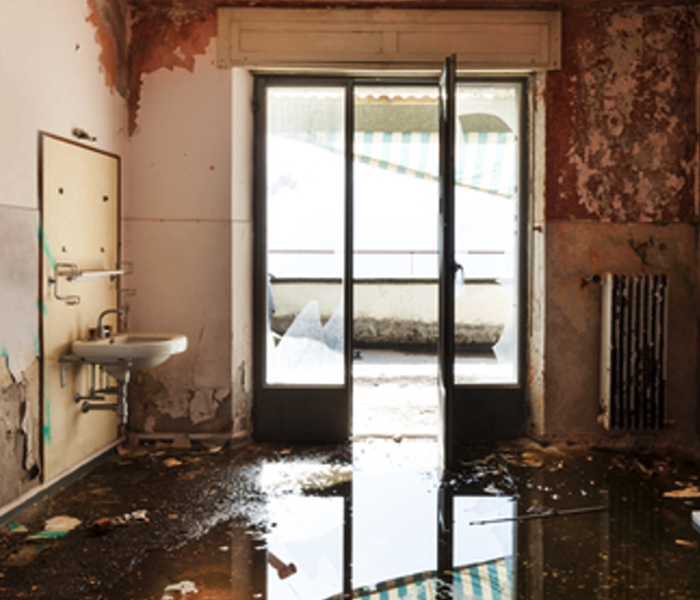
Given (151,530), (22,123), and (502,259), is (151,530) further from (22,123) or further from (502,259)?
(502,259)

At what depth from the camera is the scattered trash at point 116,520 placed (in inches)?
108

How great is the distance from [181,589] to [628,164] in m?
3.23

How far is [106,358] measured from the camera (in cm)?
323

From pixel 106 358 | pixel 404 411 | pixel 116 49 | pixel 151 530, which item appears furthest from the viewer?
pixel 404 411

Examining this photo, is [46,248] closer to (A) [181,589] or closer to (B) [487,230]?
(A) [181,589]

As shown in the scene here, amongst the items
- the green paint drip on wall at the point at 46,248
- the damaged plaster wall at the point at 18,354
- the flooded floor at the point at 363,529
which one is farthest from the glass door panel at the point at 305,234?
the damaged plaster wall at the point at 18,354

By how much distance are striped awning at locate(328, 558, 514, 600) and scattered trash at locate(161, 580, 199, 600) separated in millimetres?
471

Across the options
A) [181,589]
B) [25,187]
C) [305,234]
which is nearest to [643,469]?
[305,234]

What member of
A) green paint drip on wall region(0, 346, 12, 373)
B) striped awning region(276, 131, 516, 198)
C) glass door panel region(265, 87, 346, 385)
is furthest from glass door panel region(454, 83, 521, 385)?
green paint drip on wall region(0, 346, 12, 373)

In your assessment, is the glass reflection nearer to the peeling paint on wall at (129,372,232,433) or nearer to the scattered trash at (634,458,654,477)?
the scattered trash at (634,458,654,477)

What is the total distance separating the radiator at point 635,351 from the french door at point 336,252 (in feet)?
1.82

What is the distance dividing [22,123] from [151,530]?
5.81 feet

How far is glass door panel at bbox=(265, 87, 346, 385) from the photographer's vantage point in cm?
414

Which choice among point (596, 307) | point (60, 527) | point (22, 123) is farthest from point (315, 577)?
point (596, 307)
